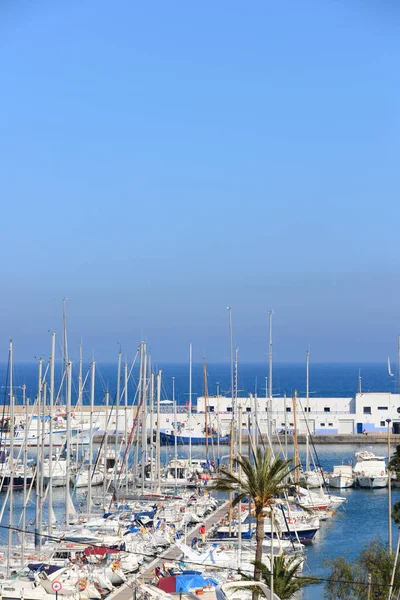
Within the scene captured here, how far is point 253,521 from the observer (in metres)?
47.8

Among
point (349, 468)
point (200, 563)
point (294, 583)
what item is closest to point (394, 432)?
point (349, 468)

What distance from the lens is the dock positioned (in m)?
35.8

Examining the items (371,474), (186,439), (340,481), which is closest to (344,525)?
(340,481)

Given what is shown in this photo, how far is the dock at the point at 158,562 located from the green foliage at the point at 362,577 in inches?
283


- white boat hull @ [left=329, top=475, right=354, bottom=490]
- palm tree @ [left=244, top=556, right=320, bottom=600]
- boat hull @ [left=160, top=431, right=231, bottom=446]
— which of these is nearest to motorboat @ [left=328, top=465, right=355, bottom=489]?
white boat hull @ [left=329, top=475, right=354, bottom=490]

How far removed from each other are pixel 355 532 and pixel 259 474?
24.8 metres

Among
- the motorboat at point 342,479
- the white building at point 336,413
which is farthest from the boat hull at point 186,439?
the motorboat at point 342,479

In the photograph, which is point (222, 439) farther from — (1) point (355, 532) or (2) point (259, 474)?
(2) point (259, 474)

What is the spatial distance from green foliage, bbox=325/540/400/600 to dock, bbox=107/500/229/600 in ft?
23.6

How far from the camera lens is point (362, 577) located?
3102 cm

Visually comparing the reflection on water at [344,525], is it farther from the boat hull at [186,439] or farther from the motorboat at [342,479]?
the boat hull at [186,439]

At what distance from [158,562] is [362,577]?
1157cm

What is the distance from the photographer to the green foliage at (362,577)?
29094mm

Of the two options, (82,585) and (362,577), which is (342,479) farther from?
(362,577)
